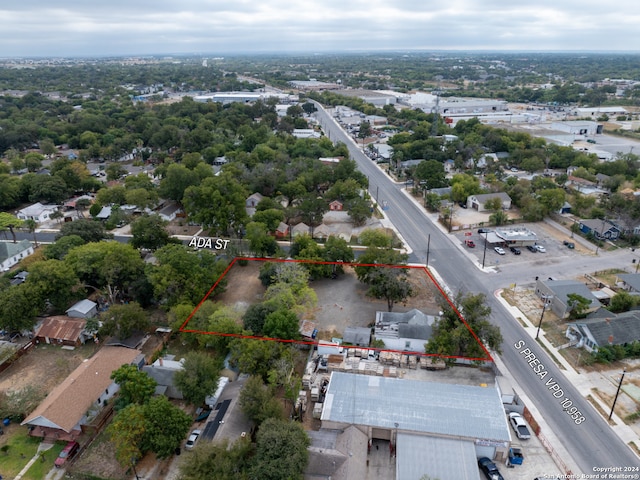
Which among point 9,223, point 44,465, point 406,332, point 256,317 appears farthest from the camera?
point 9,223

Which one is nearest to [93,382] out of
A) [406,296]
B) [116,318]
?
[116,318]

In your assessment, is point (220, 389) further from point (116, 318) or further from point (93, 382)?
point (116, 318)

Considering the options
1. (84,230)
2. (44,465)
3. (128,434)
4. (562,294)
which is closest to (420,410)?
(128,434)

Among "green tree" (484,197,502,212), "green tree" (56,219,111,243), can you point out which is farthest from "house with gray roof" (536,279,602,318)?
"green tree" (56,219,111,243)

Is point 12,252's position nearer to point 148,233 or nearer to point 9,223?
point 9,223

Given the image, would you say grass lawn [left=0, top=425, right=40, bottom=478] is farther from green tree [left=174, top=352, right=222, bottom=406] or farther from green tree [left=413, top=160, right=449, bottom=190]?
green tree [left=413, top=160, right=449, bottom=190]

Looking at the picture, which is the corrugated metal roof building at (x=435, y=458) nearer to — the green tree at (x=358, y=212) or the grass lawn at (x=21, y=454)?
the grass lawn at (x=21, y=454)
